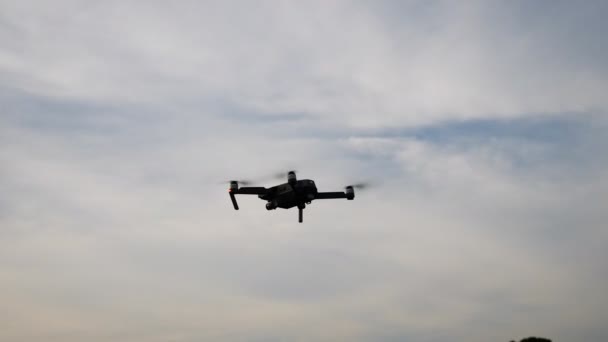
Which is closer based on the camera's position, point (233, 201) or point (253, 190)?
point (233, 201)

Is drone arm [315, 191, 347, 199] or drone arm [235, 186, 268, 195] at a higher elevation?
drone arm [235, 186, 268, 195]

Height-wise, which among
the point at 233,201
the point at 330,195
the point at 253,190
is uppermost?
the point at 253,190

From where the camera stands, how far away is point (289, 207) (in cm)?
9700

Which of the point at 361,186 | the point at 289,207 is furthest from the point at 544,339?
the point at 289,207

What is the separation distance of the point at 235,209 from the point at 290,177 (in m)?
11.4

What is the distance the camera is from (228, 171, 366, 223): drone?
308 ft

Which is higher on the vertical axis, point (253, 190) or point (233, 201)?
point (253, 190)

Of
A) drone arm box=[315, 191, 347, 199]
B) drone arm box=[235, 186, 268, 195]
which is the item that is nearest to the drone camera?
drone arm box=[315, 191, 347, 199]

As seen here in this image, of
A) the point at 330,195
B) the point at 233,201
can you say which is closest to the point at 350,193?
the point at 330,195

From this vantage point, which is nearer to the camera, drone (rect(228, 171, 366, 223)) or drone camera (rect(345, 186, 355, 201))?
drone (rect(228, 171, 366, 223))

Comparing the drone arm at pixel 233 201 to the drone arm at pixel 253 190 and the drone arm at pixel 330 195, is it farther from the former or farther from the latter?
the drone arm at pixel 330 195

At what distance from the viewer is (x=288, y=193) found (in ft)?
311

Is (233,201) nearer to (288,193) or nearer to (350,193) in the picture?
(288,193)

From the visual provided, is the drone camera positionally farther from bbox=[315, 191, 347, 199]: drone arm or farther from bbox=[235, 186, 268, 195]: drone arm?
bbox=[235, 186, 268, 195]: drone arm
